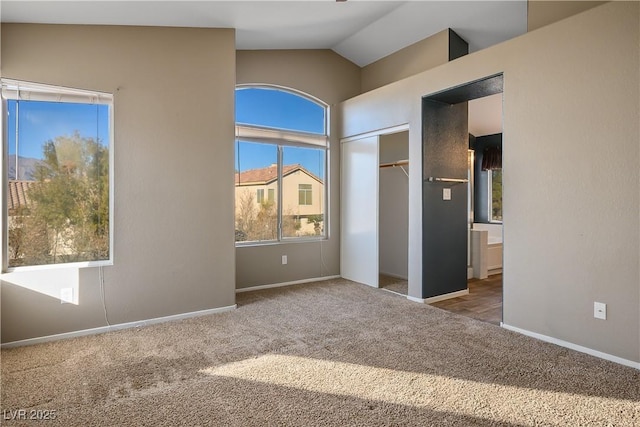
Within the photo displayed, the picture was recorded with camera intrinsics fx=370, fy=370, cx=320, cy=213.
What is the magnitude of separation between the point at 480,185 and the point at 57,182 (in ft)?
22.9

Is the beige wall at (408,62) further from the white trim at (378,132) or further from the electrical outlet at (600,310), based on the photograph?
the electrical outlet at (600,310)

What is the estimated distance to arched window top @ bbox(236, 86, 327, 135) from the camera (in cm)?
469

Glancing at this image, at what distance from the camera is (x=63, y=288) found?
10.2 ft

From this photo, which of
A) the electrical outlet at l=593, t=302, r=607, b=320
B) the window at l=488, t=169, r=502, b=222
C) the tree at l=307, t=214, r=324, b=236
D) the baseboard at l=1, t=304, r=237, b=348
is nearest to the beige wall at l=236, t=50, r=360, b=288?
the tree at l=307, t=214, r=324, b=236

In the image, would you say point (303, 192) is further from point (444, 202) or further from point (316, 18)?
point (316, 18)

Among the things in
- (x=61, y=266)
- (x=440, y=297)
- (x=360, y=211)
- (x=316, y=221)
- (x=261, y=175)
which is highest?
(x=261, y=175)

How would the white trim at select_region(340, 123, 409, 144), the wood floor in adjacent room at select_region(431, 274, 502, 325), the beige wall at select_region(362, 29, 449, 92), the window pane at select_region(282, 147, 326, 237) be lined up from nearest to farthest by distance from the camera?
the wood floor in adjacent room at select_region(431, 274, 502, 325) → the white trim at select_region(340, 123, 409, 144) → the beige wall at select_region(362, 29, 449, 92) → the window pane at select_region(282, 147, 326, 237)

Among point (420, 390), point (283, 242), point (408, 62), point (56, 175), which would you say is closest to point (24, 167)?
point (56, 175)

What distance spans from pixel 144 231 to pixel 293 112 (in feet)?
8.51

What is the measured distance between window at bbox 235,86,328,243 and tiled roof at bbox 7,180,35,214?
2088 millimetres

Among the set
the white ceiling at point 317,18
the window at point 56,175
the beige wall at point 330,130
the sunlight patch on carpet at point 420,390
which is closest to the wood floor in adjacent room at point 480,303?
the sunlight patch on carpet at point 420,390

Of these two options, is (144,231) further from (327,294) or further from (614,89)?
(614,89)

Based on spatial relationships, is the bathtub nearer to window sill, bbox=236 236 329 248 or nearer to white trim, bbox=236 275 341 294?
white trim, bbox=236 275 341 294

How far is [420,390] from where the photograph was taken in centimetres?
223
